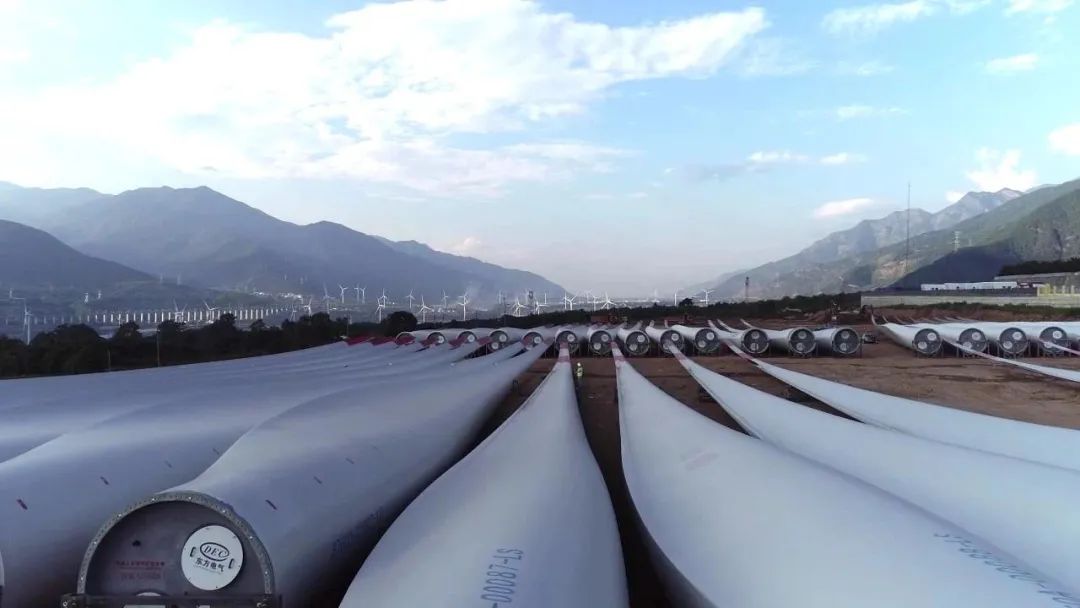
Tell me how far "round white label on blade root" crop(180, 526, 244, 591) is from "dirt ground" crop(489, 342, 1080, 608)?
4980mm

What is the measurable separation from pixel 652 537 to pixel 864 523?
284 centimetres

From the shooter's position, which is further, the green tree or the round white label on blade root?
the green tree

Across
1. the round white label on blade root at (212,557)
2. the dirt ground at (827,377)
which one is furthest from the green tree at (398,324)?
the round white label on blade root at (212,557)

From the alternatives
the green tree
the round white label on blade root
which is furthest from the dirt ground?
the green tree

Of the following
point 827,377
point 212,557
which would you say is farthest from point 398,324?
point 212,557

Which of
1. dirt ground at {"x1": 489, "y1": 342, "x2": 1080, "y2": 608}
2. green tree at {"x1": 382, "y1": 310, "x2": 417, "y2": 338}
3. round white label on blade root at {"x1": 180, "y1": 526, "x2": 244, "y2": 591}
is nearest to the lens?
round white label on blade root at {"x1": 180, "y1": 526, "x2": 244, "y2": 591}

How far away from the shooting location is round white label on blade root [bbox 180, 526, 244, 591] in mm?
6703

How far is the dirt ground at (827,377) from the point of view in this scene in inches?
563

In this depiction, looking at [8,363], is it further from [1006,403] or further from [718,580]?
[1006,403]

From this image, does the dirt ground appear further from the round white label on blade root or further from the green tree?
the green tree

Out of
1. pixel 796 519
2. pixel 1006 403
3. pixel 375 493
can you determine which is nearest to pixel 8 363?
pixel 375 493

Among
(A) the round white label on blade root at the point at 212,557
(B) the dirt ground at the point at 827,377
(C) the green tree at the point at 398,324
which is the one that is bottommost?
Result: (B) the dirt ground at the point at 827,377

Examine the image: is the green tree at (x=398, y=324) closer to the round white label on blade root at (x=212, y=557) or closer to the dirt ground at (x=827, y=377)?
the dirt ground at (x=827, y=377)

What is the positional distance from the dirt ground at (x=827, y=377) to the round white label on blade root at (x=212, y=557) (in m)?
4.98
